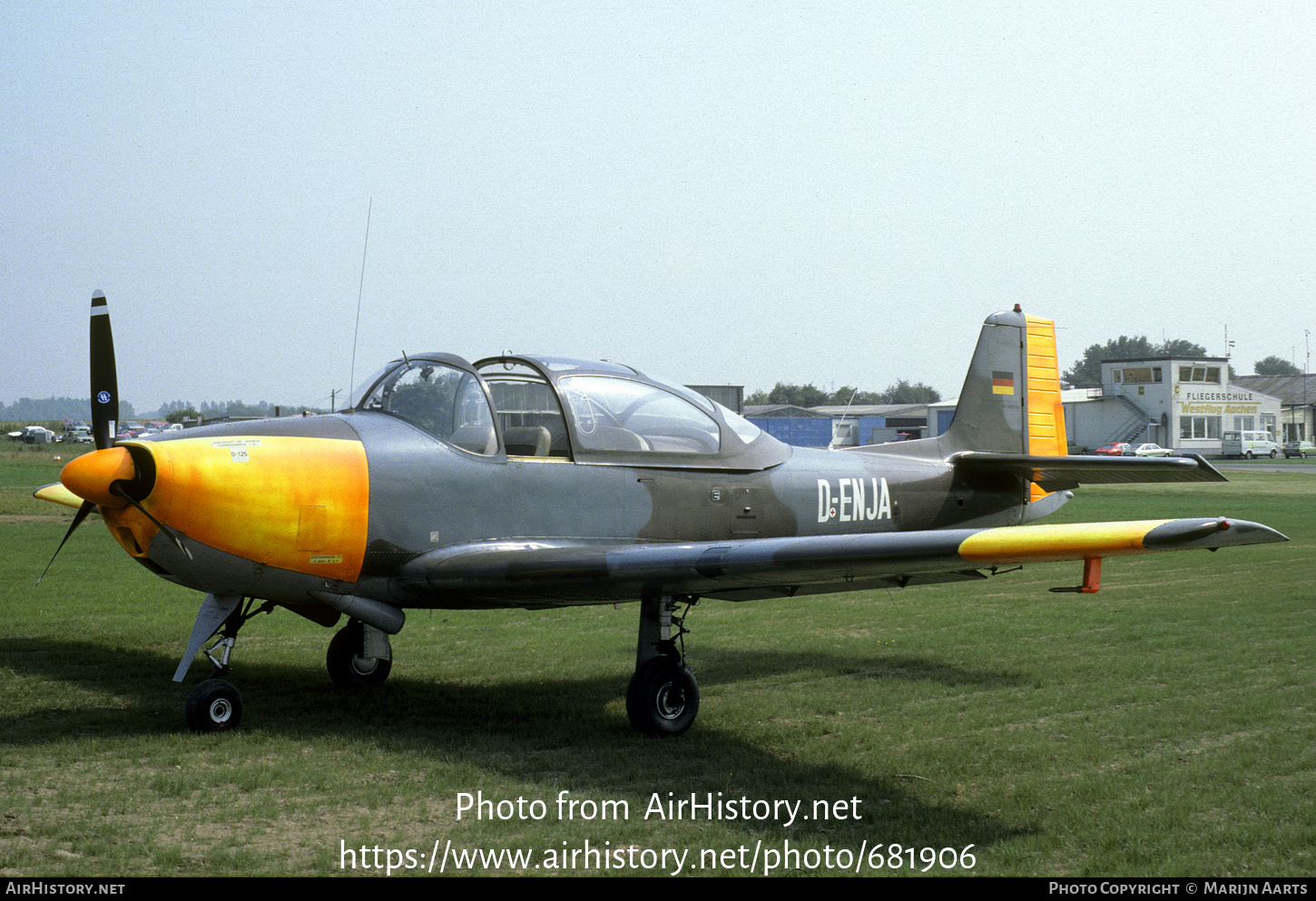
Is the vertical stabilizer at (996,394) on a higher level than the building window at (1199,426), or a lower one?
lower

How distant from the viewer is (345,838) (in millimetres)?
4781

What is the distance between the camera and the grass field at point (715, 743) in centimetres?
475

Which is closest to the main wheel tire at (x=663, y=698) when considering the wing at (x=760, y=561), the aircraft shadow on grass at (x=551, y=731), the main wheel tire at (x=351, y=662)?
the aircraft shadow on grass at (x=551, y=731)

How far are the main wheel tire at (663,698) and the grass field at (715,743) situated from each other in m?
0.15

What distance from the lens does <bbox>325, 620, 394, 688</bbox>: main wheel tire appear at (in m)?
8.25

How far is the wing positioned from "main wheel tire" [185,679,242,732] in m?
1.18

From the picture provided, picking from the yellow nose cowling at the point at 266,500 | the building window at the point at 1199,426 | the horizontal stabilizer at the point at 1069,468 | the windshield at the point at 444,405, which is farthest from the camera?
the building window at the point at 1199,426

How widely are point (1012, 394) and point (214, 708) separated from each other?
298 inches

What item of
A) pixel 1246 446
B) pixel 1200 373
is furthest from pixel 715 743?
pixel 1200 373

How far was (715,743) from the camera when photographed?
6.67 meters

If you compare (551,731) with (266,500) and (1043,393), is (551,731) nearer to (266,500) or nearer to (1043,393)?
(266,500)

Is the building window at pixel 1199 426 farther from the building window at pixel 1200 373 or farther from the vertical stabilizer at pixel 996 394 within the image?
the vertical stabilizer at pixel 996 394

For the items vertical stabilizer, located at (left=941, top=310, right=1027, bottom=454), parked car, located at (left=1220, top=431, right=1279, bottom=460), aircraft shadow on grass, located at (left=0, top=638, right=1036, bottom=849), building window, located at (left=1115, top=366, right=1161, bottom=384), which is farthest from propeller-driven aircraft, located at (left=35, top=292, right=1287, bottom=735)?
building window, located at (left=1115, top=366, right=1161, bottom=384)
